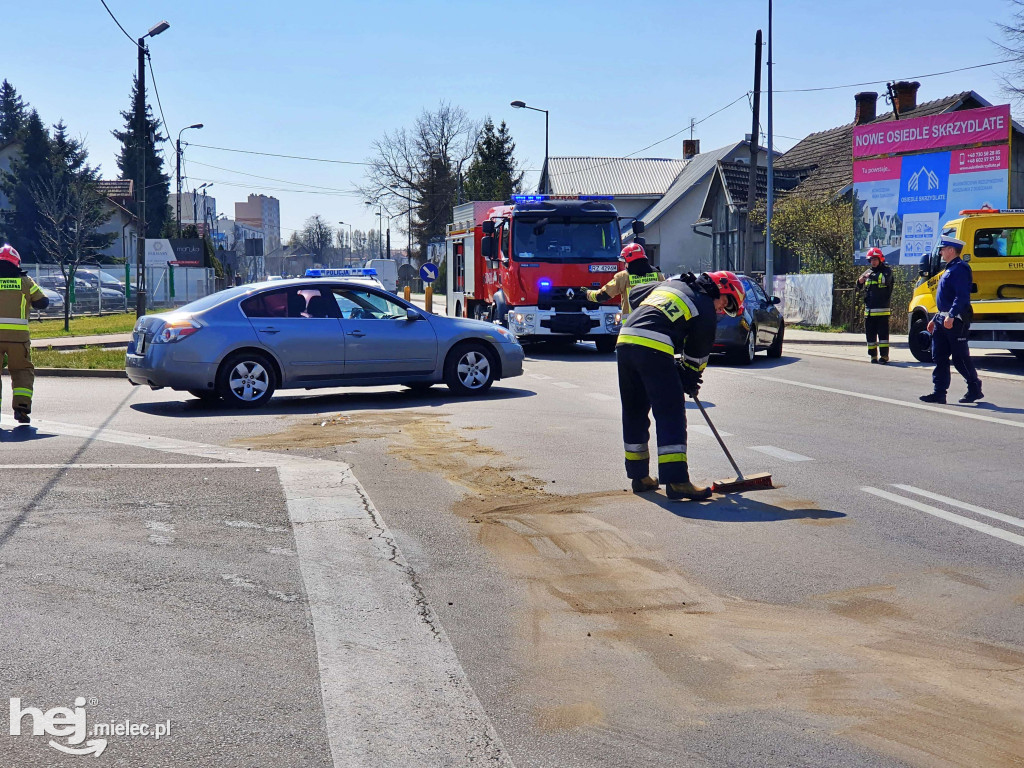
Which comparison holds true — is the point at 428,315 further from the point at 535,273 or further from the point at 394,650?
the point at 394,650

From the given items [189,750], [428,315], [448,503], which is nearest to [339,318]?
[428,315]

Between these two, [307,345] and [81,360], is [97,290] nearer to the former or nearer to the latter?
[81,360]

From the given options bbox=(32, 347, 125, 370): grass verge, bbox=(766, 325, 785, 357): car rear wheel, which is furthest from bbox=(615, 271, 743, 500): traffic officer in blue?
bbox=(766, 325, 785, 357): car rear wheel

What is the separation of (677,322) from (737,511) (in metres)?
1.33

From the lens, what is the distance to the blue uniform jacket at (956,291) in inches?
490

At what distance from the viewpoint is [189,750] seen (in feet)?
11.5

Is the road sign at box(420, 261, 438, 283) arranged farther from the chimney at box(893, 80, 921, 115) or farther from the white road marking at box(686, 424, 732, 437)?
the white road marking at box(686, 424, 732, 437)

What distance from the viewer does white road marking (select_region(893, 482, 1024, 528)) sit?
666 cm

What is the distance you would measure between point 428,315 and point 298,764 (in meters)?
10.5

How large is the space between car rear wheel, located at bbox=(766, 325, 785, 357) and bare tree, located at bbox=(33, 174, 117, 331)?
2627 centimetres

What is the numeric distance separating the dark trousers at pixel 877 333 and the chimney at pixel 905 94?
25.0 m

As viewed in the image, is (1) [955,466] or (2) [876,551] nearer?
(2) [876,551]

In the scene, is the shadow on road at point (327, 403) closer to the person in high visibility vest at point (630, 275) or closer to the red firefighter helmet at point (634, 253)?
the person in high visibility vest at point (630, 275)

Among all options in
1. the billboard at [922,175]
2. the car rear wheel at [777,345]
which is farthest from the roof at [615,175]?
the car rear wheel at [777,345]
